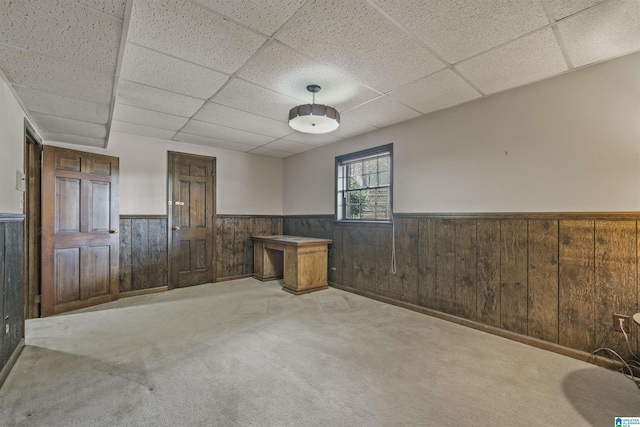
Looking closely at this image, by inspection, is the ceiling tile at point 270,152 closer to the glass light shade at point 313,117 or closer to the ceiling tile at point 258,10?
the glass light shade at point 313,117

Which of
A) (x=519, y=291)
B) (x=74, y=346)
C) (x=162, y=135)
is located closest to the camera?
(x=74, y=346)

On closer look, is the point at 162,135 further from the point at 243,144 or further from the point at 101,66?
the point at 101,66

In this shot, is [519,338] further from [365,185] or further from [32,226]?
[32,226]

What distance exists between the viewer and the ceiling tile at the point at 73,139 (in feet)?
11.5

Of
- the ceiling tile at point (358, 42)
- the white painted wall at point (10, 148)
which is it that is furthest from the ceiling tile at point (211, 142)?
the ceiling tile at point (358, 42)

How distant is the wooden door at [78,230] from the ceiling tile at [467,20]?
13.5ft

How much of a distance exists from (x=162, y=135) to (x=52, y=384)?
3.44 metres

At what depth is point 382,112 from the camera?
135 inches

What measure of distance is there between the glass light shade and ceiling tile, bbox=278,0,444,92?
40 centimetres

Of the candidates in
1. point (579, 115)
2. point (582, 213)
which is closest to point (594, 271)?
point (582, 213)

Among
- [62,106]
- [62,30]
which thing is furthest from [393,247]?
[62,106]

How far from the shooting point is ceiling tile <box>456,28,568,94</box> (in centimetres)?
207

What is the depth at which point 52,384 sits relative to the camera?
1.99m

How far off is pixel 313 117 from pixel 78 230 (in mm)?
3444
